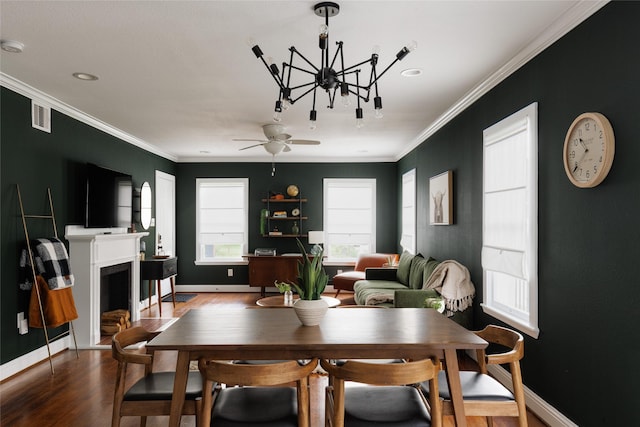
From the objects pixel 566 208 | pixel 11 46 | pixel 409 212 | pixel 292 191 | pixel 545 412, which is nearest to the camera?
pixel 566 208

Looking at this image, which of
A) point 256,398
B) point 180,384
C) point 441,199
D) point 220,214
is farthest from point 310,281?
point 220,214

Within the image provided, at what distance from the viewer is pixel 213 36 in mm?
3037

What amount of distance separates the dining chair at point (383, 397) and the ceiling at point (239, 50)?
1995 mm

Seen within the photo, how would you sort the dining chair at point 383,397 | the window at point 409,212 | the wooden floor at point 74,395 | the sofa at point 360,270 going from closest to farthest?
the dining chair at point 383,397
the wooden floor at point 74,395
the window at point 409,212
the sofa at point 360,270

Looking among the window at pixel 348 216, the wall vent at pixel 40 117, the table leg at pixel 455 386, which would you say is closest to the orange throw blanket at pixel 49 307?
the wall vent at pixel 40 117

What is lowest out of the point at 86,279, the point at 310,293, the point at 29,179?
the point at 86,279

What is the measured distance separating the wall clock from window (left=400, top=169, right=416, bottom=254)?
4400 millimetres

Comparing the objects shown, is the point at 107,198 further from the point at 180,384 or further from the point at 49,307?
the point at 180,384

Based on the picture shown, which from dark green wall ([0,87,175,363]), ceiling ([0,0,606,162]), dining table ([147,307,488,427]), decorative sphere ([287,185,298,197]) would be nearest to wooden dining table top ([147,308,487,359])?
dining table ([147,307,488,427])

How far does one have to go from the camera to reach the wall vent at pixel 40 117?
4.37m

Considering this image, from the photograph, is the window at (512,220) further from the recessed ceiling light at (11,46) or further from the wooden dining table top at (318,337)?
the recessed ceiling light at (11,46)

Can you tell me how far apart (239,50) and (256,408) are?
2457 millimetres

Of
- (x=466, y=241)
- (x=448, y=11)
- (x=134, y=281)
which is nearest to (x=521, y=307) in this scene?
(x=466, y=241)

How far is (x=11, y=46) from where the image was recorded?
10.4 ft
